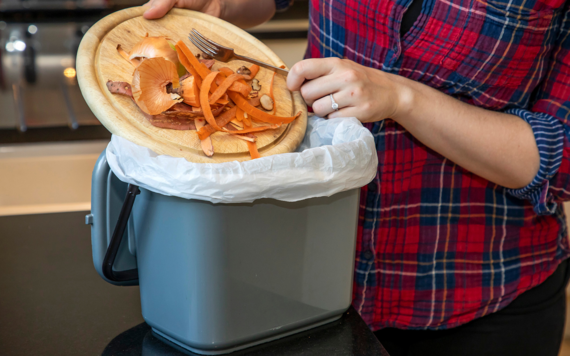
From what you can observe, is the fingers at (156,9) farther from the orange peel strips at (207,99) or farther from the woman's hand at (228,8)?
the orange peel strips at (207,99)

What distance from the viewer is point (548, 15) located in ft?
2.00

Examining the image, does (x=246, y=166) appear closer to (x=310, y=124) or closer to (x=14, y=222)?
(x=310, y=124)

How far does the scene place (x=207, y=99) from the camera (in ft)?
1.76

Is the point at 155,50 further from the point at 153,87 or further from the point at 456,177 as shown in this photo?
the point at 456,177

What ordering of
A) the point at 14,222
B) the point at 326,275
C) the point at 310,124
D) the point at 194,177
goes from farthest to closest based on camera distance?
the point at 14,222 < the point at 310,124 < the point at 326,275 < the point at 194,177

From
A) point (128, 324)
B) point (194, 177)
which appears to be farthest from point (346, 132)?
point (128, 324)

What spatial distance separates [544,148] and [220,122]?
441 mm

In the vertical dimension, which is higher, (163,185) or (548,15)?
(548,15)

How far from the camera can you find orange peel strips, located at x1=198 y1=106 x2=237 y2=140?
0.54m

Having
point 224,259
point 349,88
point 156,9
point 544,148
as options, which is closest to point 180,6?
point 156,9

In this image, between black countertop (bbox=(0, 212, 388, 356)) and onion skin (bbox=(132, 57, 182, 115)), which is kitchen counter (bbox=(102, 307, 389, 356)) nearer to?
black countertop (bbox=(0, 212, 388, 356))

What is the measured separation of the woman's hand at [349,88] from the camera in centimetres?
58

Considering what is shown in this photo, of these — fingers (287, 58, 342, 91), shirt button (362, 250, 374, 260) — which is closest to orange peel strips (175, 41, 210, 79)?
fingers (287, 58, 342, 91)

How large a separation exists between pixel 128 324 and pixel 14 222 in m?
0.42
